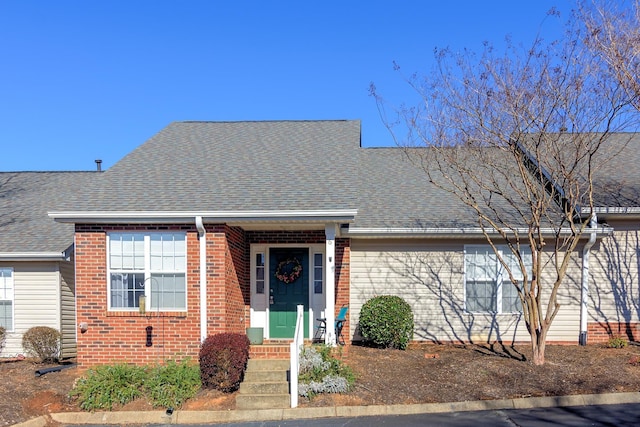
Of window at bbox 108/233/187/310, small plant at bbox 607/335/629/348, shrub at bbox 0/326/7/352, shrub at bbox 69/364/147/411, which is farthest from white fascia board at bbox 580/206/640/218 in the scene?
shrub at bbox 0/326/7/352

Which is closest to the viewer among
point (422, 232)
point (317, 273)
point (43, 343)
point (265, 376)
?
point (265, 376)

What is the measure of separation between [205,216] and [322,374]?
3.58 m

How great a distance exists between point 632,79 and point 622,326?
5.89m

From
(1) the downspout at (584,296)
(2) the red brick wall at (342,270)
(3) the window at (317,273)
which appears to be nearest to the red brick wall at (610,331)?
(1) the downspout at (584,296)

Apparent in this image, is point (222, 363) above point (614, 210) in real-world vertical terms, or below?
below

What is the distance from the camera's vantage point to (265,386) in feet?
34.5

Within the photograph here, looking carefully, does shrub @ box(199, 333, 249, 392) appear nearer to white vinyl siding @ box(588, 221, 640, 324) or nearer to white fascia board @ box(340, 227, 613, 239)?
white fascia board @ box(340, 227, 613, 239)

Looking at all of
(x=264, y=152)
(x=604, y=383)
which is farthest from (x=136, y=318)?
(x=604, y=383)

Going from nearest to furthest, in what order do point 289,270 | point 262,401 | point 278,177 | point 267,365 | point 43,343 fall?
point 262,401, point 267,365, point 278,177, point 43,343, point 289,270

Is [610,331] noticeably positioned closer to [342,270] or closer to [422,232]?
[422,232]

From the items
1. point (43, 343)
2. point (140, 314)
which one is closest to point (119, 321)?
point (140, 314)

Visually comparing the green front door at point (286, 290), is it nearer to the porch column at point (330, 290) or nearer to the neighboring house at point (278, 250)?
the neighboring house at point (278, 250)

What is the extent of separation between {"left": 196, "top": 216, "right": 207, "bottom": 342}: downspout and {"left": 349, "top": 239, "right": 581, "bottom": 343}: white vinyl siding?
376 centimetres

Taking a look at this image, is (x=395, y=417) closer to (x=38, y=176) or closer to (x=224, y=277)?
(x=224, y=277)
